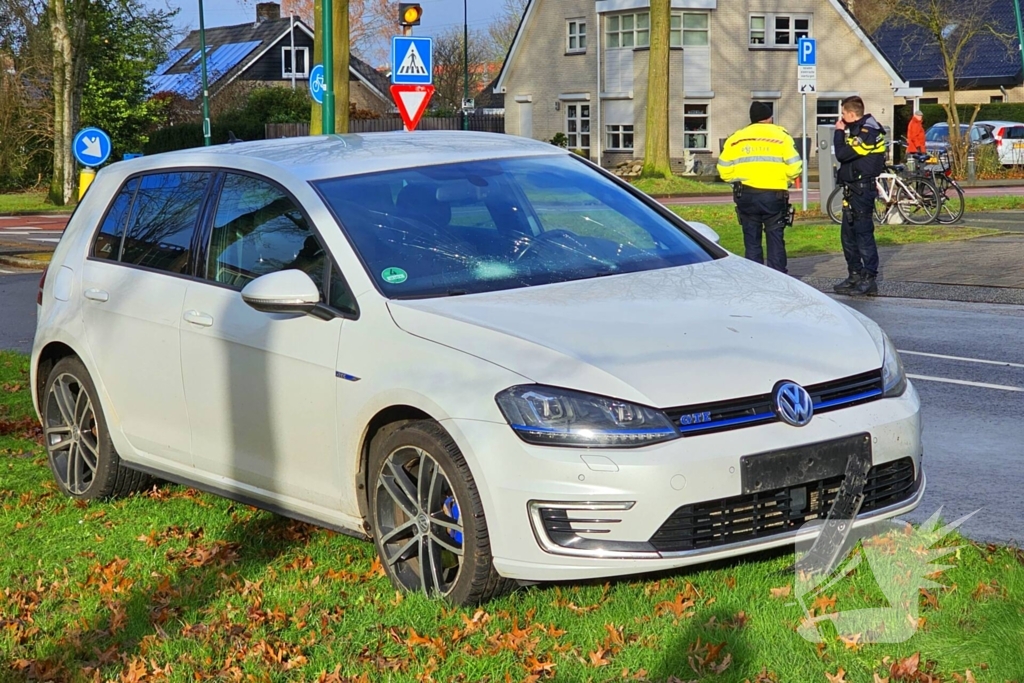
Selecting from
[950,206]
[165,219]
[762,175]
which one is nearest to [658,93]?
[950,206]

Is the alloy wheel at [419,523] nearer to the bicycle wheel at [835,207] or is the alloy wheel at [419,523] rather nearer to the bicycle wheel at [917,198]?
the bicycle wheel at [917,198]

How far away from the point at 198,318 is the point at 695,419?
2356 mm

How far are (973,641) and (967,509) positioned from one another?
190cm

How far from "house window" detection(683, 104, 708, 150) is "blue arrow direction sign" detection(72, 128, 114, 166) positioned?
34.4 m

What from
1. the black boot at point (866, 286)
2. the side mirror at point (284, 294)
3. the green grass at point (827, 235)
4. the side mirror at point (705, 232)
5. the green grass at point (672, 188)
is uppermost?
the side mirror at point (705, 232)

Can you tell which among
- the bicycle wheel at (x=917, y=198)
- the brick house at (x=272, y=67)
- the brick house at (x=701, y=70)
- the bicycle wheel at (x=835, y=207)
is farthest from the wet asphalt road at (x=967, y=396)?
the brick house at (x=272, y=67)

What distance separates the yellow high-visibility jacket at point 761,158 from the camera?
13.7 metres

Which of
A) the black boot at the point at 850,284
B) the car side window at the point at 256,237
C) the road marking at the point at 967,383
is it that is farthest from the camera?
the black boot at the point at 850,284

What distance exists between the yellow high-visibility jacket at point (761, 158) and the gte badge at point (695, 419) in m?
9.32

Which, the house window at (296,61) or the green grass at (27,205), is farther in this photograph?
the house window at (296,61)

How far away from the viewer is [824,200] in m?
24.2

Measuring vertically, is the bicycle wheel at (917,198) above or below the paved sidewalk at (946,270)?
above

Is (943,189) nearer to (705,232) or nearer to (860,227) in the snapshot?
(860,227)

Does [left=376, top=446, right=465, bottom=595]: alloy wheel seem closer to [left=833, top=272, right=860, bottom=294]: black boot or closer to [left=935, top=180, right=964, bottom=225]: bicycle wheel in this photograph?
[left=833, top=272, right=860, bottom=294]: black boot
